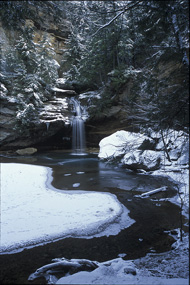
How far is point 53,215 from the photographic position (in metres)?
5.05

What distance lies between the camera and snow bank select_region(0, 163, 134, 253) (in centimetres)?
412

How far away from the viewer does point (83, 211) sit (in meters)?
5.36

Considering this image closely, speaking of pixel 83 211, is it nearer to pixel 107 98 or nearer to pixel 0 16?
pixel 0 16

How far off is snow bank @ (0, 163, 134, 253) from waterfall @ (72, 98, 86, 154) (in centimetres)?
1601

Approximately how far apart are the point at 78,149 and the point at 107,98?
795cm

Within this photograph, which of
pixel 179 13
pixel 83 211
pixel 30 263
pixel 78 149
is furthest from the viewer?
pixel 78 149

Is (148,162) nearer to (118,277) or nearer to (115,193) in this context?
(115,193)

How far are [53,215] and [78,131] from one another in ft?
62.3

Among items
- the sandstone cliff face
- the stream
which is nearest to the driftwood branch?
the stream

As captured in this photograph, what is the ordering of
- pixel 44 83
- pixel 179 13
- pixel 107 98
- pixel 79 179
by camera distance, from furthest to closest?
pixel 44 83, pixel 107 98, pixel 79 179, pixel 179 13

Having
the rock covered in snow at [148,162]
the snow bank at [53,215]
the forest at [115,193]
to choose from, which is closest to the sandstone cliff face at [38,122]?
the forest at [115,193]

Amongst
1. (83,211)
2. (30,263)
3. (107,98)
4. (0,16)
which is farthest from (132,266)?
(107,98)

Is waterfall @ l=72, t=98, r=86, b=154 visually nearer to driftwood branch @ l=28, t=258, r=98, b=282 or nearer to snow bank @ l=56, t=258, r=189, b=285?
driftwood branch @ l=28, t=258, r=98, b=282

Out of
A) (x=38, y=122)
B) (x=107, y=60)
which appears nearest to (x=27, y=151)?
(x=38, y=122)
